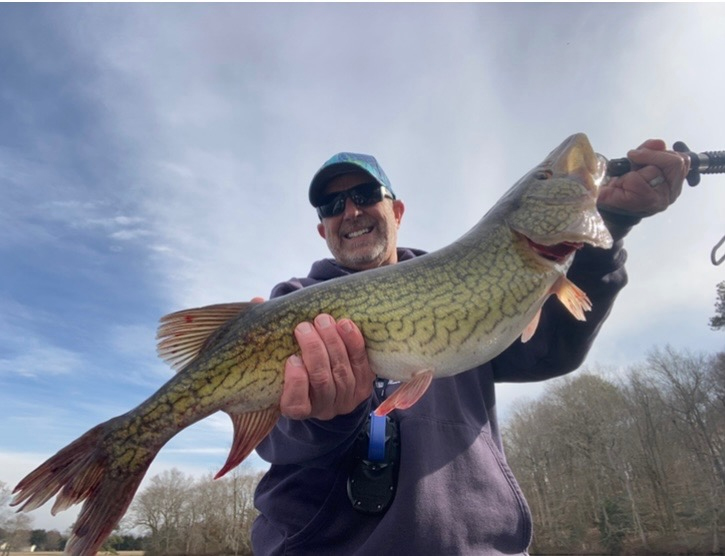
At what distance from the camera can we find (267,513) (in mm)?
2578

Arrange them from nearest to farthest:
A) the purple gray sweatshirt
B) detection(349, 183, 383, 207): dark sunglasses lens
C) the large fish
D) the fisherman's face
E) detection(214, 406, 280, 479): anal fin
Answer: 1. the large fish
2. detection(214, 406, 280, 479): anal fin
3. the purple gray sweatshirt
4. the fisherman's face
5. detection(349, 183, 383, 207): dark sunglasses lens

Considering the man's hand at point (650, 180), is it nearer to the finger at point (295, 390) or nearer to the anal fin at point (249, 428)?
the finger at point (295, 390)

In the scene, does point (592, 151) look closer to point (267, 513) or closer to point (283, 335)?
point (283, 335)

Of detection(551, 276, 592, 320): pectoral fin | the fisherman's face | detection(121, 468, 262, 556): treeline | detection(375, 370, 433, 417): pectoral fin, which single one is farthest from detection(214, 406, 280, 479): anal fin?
detection(121, 468, 262, 556): treeline

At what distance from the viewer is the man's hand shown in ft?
8.44

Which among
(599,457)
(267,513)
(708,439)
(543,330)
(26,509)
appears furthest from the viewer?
(599,457)

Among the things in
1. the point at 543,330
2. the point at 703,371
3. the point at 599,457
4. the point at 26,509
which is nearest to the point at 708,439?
the point at 703,371

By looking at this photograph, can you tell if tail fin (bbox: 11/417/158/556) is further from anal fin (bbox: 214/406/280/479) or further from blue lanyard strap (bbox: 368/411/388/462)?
blue lanyard strap (bbox: 368/411/388/462)

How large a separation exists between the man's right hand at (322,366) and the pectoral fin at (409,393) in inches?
7.9

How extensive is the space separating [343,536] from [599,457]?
37813 mm

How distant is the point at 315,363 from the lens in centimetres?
215

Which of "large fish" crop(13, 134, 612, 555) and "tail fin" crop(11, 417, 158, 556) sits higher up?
"large fish" crop(13, 134, 612, 555)

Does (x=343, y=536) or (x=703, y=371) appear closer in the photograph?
(x=343, y=536)

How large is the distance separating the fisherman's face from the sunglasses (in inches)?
1.2
